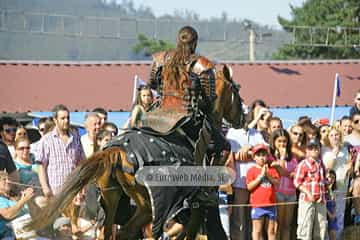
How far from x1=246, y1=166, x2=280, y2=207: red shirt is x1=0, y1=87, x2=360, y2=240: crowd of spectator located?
1cm

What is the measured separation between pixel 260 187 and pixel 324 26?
4476cm

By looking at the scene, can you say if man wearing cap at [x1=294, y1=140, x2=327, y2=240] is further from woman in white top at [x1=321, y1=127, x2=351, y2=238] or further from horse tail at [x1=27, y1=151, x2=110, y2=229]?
horse tail at [x1=27, y1=151, x2=110, y2=229]

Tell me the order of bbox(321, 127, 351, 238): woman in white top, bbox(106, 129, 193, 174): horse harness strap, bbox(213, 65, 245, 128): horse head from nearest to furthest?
bbox(106, 129, 193, 174): horse harness strap < bbox(213, 65, 245, 128): horse head < bbox(321, 127, 351, 238): woman in white top

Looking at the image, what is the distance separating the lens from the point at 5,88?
2888cm

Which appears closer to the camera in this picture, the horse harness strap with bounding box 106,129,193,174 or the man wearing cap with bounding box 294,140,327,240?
the horse harness strap with bounding box 106,129,193,174

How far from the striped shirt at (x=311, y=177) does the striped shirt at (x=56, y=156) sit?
8.79ft

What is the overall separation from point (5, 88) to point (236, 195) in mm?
18387

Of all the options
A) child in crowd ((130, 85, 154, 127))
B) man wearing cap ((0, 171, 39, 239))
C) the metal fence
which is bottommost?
man wearing cap ((0, 171, 39, 239))

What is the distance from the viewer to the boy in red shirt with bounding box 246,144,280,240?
37.3 ft

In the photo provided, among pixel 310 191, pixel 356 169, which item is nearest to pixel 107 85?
pixel 356 169

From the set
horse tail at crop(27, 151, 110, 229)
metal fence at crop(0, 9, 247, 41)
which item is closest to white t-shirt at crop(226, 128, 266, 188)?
horse tail at crop(27, 151, 110, 229)

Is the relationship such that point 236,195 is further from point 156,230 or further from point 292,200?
point 156,230

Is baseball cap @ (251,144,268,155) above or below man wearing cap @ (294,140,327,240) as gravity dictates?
above

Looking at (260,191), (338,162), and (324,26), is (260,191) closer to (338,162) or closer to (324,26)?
(338,162)
